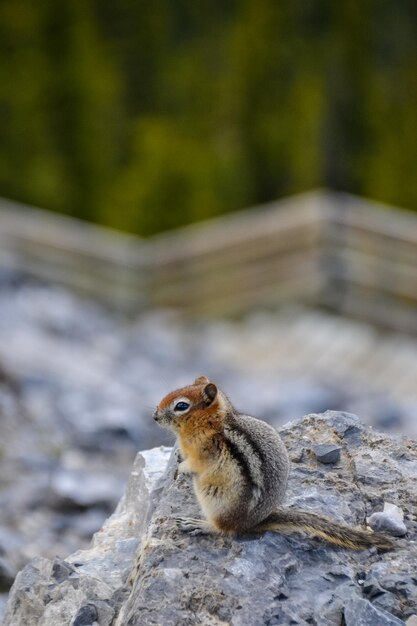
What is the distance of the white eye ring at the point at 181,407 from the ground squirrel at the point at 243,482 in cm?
11

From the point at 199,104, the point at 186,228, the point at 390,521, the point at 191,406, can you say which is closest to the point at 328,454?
the point at 390,521

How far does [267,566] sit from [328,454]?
2.02 ft

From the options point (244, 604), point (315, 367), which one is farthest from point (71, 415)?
point (244, 604)

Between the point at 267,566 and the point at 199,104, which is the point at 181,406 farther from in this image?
the point at 199,104

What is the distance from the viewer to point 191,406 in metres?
3.99

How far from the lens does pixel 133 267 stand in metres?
12.8

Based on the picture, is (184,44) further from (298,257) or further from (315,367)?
(315,367)

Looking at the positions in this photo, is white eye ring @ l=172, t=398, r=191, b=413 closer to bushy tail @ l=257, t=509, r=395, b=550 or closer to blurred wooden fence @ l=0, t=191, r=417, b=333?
bushy tail @ l=257, t=509, r=395, b=550

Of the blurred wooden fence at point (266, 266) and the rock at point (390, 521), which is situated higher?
the blurred wooden fence at point (266, 266)

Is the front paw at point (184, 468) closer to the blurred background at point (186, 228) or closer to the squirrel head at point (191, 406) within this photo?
the squirrel head at point (191, 406)

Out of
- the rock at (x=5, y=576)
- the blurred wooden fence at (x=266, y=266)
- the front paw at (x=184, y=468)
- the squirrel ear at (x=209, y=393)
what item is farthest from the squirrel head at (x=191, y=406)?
the blurred wooden fence at (x=266, y=266)

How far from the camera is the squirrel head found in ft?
12.8

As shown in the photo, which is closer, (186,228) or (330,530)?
(330,530)

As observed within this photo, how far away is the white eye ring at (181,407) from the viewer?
158 inches
